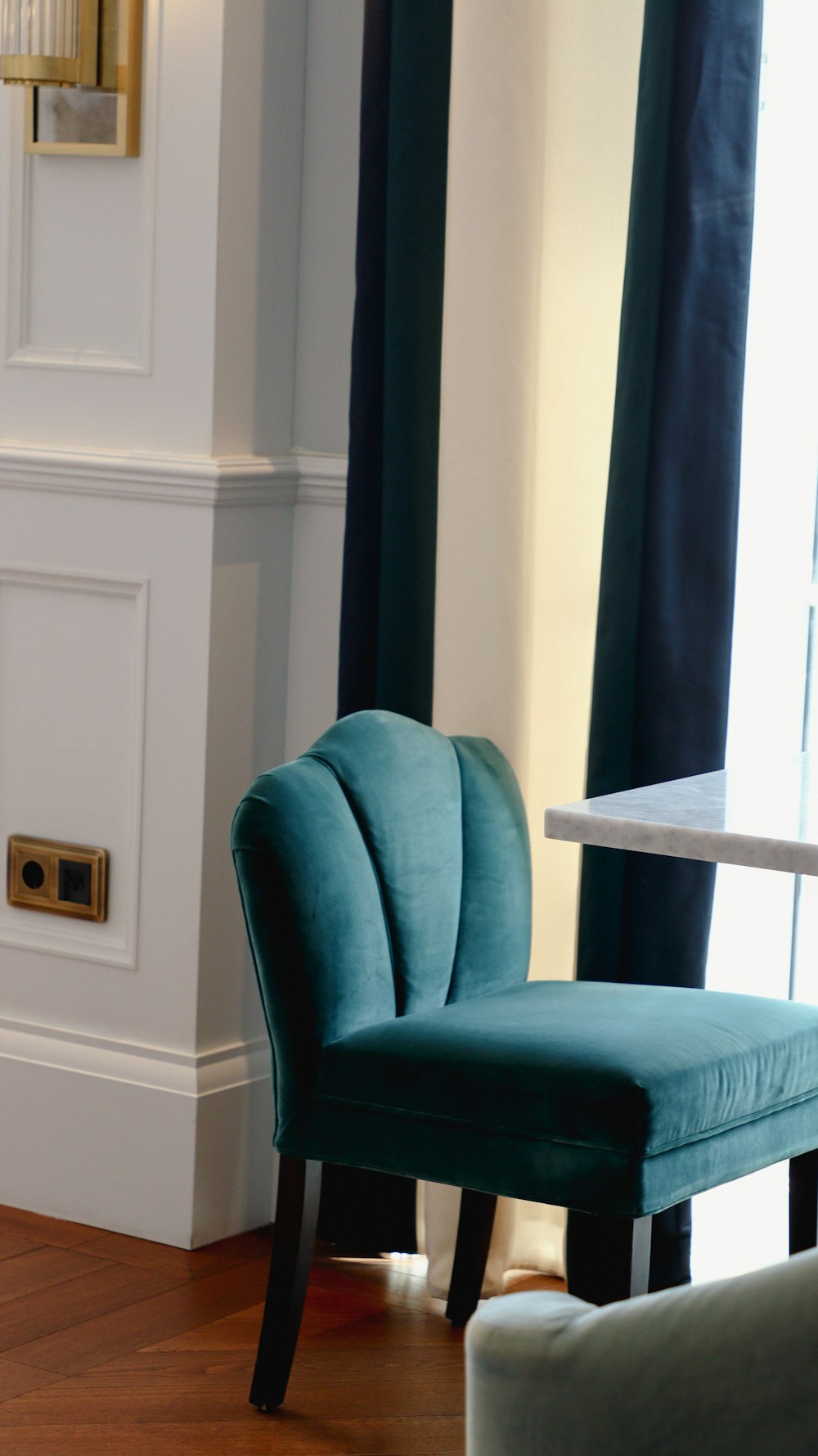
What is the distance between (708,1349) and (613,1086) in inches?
49.6

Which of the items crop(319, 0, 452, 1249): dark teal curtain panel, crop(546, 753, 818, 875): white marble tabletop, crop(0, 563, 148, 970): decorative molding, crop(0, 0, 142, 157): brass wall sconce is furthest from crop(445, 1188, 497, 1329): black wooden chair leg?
crop(0, 0, 142, 157): brass wall sconce

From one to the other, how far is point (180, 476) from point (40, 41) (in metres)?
0.64

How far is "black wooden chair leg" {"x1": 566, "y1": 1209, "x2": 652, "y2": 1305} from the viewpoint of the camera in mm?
2051

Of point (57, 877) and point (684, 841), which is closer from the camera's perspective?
point (684, 841)

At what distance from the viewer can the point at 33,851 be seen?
303 cm

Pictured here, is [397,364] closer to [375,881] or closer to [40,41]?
[40,41]

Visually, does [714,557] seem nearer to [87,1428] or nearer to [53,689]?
[53,689]

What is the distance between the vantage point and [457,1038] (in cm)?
214

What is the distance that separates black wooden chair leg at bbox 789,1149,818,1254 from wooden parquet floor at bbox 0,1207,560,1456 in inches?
18.6

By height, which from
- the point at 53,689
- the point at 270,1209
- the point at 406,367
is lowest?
the point at 270,1209

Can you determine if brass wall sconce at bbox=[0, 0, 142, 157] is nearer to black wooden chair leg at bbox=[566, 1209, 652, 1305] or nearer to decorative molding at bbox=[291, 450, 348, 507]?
decorative molding at bbox=[291, 450, 348, 507]

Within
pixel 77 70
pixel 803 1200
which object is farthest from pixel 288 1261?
pixel 77 70

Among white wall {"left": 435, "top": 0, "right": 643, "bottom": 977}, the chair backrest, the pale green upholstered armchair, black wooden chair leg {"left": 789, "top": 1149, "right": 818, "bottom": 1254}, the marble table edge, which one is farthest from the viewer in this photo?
white wall {"left": 435, "top": 0, "right": 643, "bottom": 977}

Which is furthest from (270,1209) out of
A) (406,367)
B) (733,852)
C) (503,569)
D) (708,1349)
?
(708,1349)
